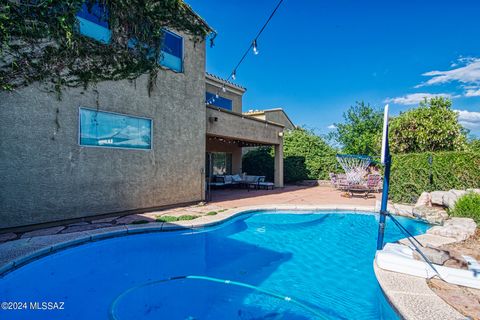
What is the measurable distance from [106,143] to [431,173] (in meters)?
12.5

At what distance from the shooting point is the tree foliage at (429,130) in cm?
1423

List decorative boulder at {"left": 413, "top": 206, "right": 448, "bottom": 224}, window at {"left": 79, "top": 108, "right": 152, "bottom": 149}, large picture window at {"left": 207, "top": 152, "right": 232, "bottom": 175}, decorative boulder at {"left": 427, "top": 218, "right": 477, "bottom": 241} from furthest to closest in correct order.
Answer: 1. large picture window at {"left": 207, "top": 152, "right": 232, "bottom": 175}
2. decorative boulder at {"left": 413, "top": 206, "right": 448, "bottom": 224}
3. window at {"left": 79, "top": 108, "right": 152, "bottom": 149}
4. decorative boulder at {"left": 427, "top": 218, "right": 477, "bottom": 241}

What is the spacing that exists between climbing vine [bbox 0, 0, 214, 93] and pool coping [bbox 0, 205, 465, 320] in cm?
330

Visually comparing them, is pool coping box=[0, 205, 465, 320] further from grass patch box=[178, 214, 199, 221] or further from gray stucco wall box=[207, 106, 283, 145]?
gray stucco wall box=[207, 106, 283, 145]

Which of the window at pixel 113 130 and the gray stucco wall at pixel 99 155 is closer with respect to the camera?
the gray stucco wall at pixel 99 155

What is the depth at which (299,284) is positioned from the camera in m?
4.72

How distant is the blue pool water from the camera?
3.79m

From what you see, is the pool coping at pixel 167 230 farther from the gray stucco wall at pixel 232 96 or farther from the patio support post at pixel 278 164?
the gray stucco wall at pixel 232 96

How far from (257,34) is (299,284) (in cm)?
663

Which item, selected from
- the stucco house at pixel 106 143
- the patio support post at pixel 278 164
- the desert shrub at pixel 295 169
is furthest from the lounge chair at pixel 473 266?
the desert shrub at pixel 295 169

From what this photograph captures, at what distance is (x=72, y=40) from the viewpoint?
305 centimetres

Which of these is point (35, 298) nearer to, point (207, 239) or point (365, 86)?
point (207, 239)

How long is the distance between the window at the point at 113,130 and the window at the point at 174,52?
7.72 ft

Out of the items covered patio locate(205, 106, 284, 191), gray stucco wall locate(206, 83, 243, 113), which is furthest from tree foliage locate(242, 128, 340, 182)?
gray stucco wall locate(206, 83, 243, 113)
